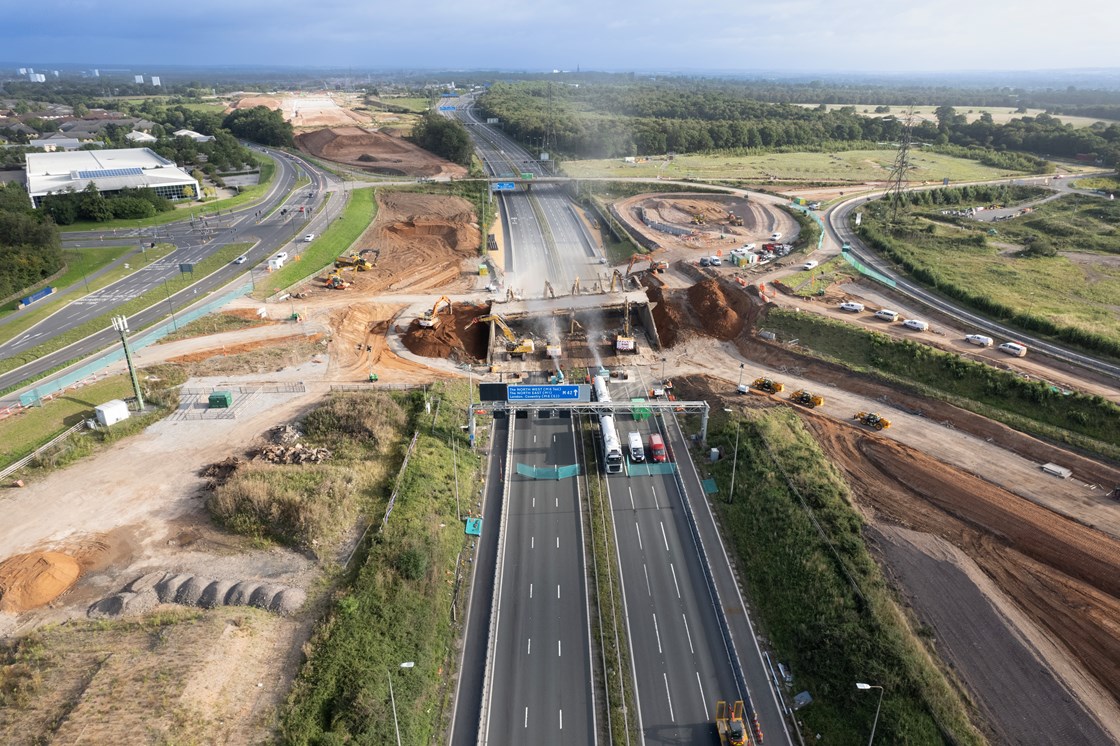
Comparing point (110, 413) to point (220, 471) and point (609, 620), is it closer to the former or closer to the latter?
point (220, 471)

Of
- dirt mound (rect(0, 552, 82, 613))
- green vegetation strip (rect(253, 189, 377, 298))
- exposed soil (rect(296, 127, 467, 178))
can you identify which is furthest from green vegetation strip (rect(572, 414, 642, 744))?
exposed soil (rect(296, 127, 467, 178))

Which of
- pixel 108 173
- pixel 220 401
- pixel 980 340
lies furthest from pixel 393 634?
pixel 108 173

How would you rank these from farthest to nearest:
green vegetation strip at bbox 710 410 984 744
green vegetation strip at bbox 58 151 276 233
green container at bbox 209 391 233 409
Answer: green vegetation strip at bbox 58 151 276 233 → green container at bbox 209 391 233 409 → green vegetation strip at bbox 710 410 984 744

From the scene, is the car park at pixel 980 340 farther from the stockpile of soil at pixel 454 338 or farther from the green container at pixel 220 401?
the green container at pixel 220 401

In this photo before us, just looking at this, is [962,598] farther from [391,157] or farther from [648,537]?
[391,157]

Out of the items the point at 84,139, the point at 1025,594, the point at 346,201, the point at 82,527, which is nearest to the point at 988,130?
the point at 346,201

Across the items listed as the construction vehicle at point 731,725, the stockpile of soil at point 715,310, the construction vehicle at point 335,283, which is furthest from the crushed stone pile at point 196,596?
the construction vehicle at point 335,283

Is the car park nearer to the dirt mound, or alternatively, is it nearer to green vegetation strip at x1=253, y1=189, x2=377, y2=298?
the dirt mound
